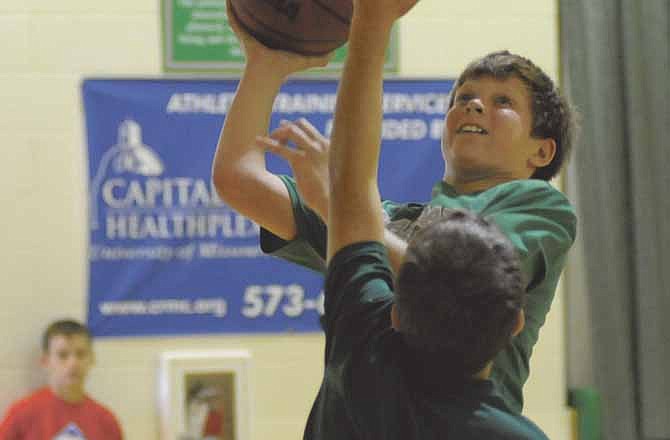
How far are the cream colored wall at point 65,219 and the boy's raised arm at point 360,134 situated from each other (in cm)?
360

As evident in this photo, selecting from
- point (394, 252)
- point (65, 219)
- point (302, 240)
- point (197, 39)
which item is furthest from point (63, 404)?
point (394, 252)

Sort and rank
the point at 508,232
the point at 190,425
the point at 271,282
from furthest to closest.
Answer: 1. the point at 271,282
2. the point at 190,425
3. the point at 508,232

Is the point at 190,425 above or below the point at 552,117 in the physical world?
below

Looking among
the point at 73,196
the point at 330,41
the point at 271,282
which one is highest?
the point at 330,41

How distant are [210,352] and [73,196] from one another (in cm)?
87

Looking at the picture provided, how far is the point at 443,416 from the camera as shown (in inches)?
60.7

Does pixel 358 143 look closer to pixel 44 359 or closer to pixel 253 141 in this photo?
pixel 253 141

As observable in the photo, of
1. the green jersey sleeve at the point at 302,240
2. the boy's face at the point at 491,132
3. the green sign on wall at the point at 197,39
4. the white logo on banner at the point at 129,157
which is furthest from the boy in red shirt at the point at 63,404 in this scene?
the boy's face at the point at 491,132

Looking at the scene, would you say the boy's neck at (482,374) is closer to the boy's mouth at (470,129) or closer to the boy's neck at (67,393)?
the boy's mouth at (470,129)

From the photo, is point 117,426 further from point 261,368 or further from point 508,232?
point 508,232

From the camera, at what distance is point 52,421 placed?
188 inches

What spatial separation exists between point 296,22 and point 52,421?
3.18 metres

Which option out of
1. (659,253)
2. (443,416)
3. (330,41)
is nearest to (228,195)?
(330,41)

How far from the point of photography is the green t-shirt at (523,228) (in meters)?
1.79
